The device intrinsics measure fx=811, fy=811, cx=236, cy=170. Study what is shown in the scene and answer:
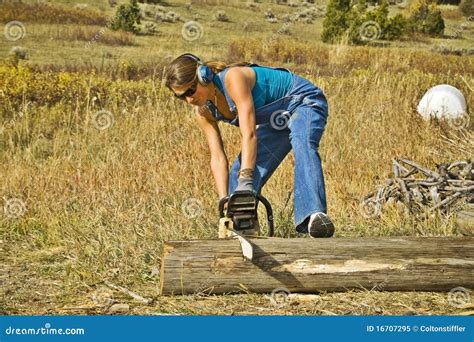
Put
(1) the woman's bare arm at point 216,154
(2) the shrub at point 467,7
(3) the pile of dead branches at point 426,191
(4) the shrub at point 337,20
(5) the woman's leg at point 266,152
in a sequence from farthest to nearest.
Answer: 1. (2) the shrub at point 467,7
2. (4) the shrub at point 337,20
3. (3) the pile of dead branches at point 426,191
4. (5) the woman's leg at point 266,152
5. (1) the woman's bare arm at point 216,154

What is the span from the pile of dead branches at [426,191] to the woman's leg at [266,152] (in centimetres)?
127

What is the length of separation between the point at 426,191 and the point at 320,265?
77.8 inches

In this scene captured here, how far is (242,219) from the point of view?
→ 14.1 ft

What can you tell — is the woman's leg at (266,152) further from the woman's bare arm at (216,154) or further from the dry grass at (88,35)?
the dry grass at (88,35)

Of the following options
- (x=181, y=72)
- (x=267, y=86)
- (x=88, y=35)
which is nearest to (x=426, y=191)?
(x=267, y=86)

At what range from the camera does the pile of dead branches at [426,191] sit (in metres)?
5.91

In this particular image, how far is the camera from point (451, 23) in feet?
106

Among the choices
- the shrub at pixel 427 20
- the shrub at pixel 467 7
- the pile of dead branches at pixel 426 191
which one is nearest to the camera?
the pile of dead branches at pixel 426 191

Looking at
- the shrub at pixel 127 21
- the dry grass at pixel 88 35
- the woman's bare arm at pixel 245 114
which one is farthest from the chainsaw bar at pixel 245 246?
the shrub at pixel 127 21

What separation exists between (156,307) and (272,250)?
74 centimetres

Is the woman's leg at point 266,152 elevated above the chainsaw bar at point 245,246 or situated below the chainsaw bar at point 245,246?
above

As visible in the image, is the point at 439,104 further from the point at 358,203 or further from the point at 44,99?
the point at 44,99

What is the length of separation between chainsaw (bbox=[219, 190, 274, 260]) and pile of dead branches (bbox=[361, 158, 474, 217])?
1.85 metres

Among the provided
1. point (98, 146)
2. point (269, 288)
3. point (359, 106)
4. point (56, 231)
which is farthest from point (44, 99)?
point (269, 288)
